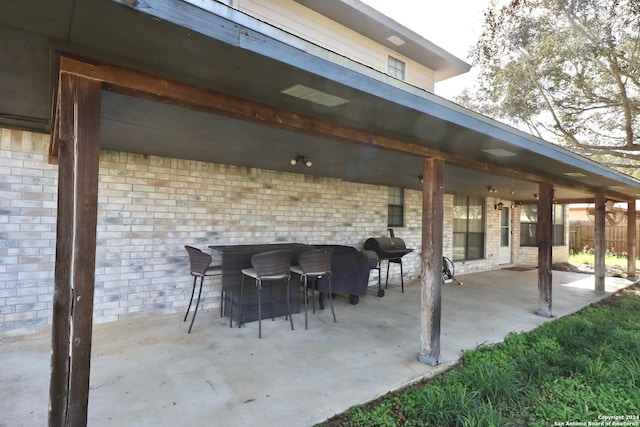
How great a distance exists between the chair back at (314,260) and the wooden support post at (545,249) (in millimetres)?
3355

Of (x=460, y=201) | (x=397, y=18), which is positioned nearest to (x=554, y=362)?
(x=460, y=201)

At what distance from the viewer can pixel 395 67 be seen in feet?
29.8

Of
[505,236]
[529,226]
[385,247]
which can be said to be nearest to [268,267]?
[385,247]

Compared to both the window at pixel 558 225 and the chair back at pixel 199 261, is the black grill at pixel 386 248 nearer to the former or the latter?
the chair back at pixel 199 261

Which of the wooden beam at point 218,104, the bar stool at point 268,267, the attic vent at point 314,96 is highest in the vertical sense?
the attic vent at point 314,96

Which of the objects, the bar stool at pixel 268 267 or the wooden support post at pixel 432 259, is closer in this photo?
the wooden support post at pixel 432 259

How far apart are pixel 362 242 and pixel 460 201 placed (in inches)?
148

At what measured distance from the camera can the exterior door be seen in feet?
34.9

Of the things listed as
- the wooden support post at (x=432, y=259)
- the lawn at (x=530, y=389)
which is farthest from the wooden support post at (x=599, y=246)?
the wooden support post at (x=432, y=259)

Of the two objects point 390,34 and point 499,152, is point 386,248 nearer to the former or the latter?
point 499,152

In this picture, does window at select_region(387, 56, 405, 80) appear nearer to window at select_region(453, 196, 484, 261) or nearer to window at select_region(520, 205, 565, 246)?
window at select_region(453, 196, 484, 261)

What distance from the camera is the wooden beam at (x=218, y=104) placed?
172 centimetres

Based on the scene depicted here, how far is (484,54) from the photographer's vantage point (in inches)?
390

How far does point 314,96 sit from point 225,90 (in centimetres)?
54
